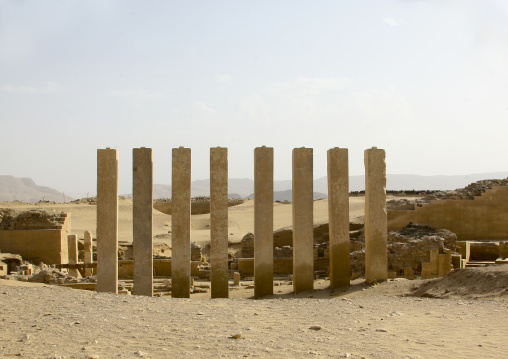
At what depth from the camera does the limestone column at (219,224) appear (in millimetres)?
11133

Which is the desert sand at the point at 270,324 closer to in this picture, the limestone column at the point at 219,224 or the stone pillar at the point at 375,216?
the stone pillar at the point at 375,216

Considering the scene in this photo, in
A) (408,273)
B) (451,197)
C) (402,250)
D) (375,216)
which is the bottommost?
(408,273)

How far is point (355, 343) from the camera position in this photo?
245 inches

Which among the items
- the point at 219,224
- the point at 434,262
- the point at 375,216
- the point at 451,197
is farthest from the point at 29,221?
the point at 451,197

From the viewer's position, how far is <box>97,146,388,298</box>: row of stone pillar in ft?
36.0

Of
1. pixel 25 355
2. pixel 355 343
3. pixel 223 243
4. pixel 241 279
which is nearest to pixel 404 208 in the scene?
pixel 241 279

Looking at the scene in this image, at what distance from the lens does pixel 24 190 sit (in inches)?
6614

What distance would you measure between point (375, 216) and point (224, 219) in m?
2.99

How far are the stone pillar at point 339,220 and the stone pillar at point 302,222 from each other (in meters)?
0.43

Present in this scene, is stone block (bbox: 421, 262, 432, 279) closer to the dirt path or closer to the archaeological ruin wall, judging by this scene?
the dirt path

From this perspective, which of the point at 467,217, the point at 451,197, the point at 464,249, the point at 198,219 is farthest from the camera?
the point at 198,219

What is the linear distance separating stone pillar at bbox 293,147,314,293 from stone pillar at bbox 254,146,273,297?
0.50 metres

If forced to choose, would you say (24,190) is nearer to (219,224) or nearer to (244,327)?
(219,224)

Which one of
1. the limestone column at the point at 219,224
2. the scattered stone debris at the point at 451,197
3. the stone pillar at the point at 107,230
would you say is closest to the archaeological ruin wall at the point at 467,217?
the scattered stone debris at the point at 451,197
